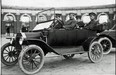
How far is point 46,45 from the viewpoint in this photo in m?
4.11

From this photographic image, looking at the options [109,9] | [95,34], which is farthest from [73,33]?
[109,9]

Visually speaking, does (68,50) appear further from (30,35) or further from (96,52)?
(30,35)

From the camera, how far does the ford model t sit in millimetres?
3910

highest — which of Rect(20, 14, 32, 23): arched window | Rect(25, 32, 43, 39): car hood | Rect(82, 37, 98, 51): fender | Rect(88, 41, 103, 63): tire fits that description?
Rect(20, 14, 32, 23): arched window

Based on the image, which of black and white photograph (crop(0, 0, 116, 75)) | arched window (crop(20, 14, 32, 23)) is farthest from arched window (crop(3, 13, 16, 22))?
black and white photograph (crop(0, 0, 116, 75))

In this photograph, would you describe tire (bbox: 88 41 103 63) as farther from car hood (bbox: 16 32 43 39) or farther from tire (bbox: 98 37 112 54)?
car hood (bbox: 16 32 43 39)

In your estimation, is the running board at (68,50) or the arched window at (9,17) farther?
the arched window at (9,17)

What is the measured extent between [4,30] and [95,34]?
2316cm

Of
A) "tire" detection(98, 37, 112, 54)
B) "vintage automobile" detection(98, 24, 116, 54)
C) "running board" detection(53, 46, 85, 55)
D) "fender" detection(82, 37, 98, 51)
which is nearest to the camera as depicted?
"running board" detection(53, 46, 85, 55)

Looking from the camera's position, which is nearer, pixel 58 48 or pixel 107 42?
pixel 58 48

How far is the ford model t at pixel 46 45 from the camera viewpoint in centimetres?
391

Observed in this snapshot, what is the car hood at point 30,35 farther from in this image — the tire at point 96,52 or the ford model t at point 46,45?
the tire at point 96,52

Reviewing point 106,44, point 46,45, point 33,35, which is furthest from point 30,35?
point 106,44

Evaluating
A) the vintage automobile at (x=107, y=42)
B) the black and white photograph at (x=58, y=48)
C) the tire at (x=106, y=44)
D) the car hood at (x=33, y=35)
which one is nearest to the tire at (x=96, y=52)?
the black and white photograph at (x=58, y=48)
